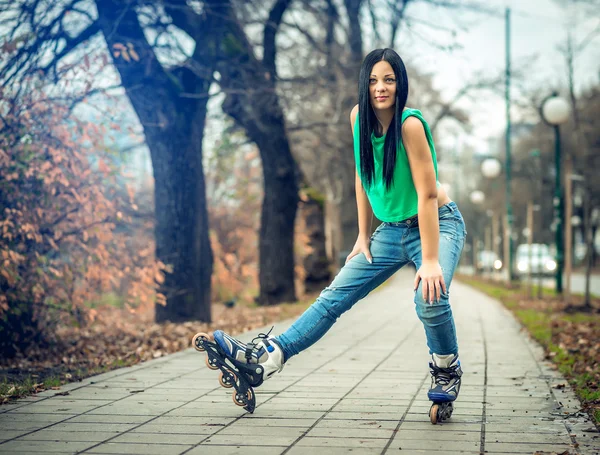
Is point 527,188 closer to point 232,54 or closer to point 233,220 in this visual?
point 233,220

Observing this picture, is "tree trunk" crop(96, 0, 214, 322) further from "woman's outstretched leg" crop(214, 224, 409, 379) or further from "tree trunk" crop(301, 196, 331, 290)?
"tree trunk" crop(301, 196, 331, 290)

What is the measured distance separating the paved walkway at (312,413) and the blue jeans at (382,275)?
0.45m

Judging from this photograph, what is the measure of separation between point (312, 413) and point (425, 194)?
1.44 meters

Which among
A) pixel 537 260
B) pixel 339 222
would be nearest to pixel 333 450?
pixel 339 222

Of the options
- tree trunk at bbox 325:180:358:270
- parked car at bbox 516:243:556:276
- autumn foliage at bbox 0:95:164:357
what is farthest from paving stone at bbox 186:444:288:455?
tree trunk at bbox 325:180:358:270

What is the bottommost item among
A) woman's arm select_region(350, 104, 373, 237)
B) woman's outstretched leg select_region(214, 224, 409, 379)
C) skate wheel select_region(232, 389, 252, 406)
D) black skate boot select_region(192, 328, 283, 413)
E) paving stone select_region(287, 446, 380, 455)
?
paving stone select_region(287, 446, 380, 455)

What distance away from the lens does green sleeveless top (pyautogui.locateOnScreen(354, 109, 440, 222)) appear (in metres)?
4.51

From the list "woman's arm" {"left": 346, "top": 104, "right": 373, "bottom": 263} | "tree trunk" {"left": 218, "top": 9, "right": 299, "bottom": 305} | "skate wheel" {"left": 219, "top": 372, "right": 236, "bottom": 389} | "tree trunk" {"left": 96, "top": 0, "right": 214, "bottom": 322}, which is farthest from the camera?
"tree trunk" {"left": 218, "top": 9, "right": 299, "bottom": 305}

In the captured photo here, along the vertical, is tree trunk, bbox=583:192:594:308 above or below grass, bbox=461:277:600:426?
above

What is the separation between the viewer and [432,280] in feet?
14.4

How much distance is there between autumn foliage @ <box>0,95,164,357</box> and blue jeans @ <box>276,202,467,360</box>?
3.20m

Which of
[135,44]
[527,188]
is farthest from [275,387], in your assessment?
[527,188]

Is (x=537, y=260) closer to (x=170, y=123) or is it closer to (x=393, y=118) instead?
(x=170, y=123)

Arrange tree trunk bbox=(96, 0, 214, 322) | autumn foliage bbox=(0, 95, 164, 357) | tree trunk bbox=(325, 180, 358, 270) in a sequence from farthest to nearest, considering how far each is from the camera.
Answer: tree trunk bbox=(325, 180, 358, 270)
tree trunk bbox=(96, 0, 214, 322)
autumn foliage bbox=(0, 95, 164, 357)
